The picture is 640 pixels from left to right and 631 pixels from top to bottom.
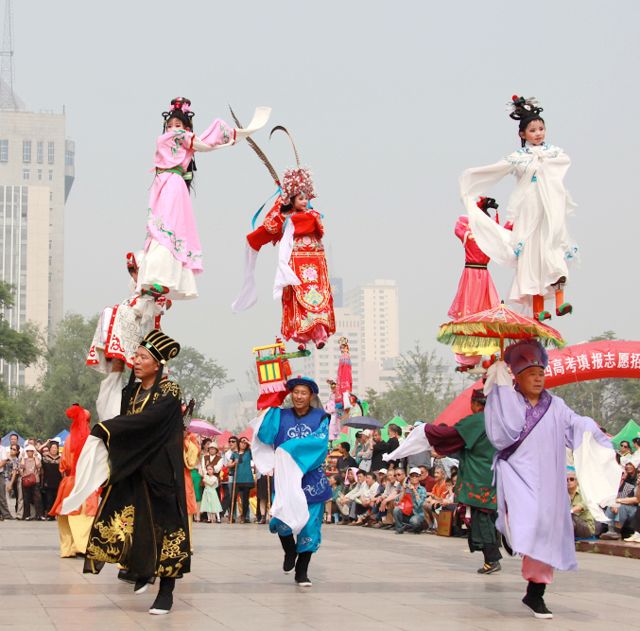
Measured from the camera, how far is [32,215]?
13625 cm

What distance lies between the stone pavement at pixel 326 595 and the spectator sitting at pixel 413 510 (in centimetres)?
404

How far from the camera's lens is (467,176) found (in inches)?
374

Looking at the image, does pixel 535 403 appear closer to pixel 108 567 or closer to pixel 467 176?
pixel 467 176

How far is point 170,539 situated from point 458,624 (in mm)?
1949

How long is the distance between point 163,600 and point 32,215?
439 feet

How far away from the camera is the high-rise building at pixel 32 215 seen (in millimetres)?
133750

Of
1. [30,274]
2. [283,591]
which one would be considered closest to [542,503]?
[283,591]

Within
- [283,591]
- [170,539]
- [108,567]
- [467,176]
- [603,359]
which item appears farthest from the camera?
[603,359]

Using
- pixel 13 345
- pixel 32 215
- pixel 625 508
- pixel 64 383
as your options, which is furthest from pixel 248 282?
pixel 32 215

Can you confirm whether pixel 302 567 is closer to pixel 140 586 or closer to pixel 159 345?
pixel 140 586

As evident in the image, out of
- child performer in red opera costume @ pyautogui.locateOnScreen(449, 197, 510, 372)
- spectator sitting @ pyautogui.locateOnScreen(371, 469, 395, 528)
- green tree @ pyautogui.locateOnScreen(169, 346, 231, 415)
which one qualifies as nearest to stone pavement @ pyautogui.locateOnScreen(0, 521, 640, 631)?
child performer in red opera costume @ pyautogui.locateOnScreen(449, 197, 510, 372)

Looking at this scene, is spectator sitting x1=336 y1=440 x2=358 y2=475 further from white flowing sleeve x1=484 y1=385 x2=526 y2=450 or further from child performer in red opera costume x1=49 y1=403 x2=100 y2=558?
white flowing sleeve x1=484 y1=385 x2=526 y2=450

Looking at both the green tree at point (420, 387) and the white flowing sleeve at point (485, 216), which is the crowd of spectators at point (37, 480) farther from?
the green tree at point (420, 387)

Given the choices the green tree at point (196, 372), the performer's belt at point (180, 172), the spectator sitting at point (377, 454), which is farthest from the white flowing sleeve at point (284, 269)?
the green tree at point (196, 372)
